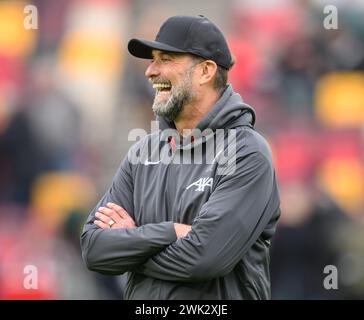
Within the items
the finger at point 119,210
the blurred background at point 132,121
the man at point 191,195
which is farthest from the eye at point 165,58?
the blurred background at point 132,121

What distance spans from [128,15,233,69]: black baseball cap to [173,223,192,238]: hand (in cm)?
81

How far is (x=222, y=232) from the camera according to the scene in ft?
10.7

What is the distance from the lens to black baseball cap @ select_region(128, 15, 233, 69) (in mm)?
3582

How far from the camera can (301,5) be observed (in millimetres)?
7430

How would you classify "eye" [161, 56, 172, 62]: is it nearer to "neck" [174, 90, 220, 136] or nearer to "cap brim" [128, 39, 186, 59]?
"cap brim" [128, 39, 186, 59]

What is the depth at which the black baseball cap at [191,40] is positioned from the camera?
3582 mm

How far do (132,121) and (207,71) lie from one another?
3721 mm

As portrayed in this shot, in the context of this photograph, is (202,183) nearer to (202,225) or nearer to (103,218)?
(202,225)

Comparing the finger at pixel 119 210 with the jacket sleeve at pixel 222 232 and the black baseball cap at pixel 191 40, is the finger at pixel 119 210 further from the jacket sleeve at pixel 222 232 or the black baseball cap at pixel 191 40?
the black baseball cap at pixel 191 40

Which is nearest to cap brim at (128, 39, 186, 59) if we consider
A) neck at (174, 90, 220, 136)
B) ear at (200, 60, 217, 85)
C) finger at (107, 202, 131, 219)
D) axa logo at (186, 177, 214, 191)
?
ear at (200, 60, 217, 85)

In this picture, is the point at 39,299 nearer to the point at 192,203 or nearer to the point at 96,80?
the point at 96,80

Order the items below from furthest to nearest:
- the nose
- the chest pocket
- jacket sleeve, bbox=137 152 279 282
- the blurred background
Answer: the blurred background < the nose < the chest pocket < jacket sleeve, bbox=137 152 279 282

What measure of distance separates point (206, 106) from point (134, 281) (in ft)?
2.88
